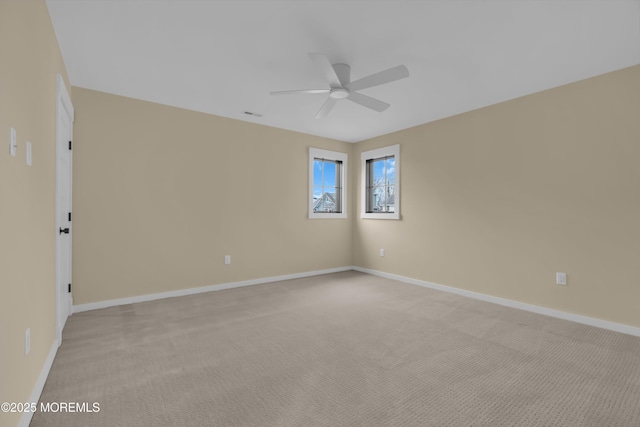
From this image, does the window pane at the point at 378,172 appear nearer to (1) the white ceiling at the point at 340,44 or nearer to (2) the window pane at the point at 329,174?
(2) the window pane at the point at 329,174

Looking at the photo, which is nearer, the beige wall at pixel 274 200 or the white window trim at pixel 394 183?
the beige wall at pixel 274 200

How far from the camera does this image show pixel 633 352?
2.47 meters

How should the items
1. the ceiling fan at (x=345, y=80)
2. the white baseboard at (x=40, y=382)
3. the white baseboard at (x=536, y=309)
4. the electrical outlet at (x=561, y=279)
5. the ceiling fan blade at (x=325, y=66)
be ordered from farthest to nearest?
the electrical outlet at (x=561, y=279) < the white baseboard at (x=536, y=309) < the ceiling fan at (x=345, y=80) < the ceiling fan blade at (x=325, y=66) < the white baseboard at (x=40, y=382)

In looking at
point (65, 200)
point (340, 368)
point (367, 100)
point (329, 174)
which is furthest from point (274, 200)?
point (340, 368)

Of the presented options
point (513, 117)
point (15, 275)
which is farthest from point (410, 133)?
point (15, 275)

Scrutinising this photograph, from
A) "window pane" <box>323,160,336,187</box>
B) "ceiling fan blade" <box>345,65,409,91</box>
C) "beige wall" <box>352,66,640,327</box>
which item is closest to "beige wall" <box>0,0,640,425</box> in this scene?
"beige wall" <box>352,66,640,327</box>

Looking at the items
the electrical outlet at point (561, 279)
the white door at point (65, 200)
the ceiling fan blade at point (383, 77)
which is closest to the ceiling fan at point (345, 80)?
the ceiling fan blade at point (383, 77)

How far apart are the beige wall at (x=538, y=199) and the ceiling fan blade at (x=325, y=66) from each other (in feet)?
7.71

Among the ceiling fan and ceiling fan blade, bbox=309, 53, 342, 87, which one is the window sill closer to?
the ceiling fan

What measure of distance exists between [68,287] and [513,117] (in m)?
5.38

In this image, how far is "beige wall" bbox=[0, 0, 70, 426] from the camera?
4.29 feet

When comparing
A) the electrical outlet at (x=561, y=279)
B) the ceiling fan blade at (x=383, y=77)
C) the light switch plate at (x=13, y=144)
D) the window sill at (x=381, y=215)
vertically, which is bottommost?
the electrical outlet at (x=561, y=279)

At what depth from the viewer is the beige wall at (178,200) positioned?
3467 millimetres

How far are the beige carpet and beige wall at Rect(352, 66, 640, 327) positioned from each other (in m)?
0.48
